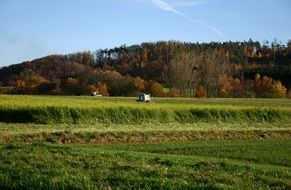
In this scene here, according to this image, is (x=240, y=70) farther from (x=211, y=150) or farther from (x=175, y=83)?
(x=211, y=150)

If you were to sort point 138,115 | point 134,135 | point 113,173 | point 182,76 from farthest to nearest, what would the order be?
point 182,76, point 138,115, point 134,135, point 113,173

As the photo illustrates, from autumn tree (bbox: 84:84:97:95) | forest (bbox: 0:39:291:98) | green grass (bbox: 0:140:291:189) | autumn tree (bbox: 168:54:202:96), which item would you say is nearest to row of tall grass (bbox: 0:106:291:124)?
green grass (bbox: 0:140:291:189)

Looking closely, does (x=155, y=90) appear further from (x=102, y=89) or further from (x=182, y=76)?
Answer: (x=102, y=89)

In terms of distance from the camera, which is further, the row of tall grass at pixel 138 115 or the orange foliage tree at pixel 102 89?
the orange foliage tree at pixel 102 89

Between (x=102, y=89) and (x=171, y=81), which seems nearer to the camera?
(x=102, y=89)

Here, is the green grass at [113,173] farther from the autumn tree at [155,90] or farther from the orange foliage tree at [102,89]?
the orange foliage tree at [102,89]

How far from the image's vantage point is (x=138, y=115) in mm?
46750

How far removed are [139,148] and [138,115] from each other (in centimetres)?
1845

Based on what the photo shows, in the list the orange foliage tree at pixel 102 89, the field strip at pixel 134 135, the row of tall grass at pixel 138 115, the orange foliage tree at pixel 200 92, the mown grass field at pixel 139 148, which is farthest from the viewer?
the orange foliage tree at pixel 200 92

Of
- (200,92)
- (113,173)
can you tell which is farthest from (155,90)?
(113,173)

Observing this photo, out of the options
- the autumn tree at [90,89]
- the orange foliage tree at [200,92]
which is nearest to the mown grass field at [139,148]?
the orange foliage tree at [200,92]

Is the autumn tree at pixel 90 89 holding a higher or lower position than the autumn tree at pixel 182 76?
lower

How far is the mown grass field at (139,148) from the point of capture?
11.5 meters

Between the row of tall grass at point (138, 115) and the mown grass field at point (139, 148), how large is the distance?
0.29ft
